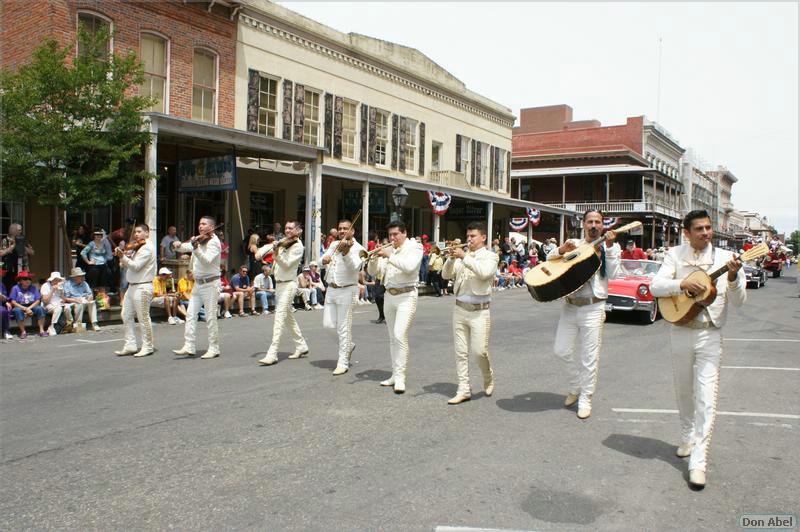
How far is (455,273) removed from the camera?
702 cm

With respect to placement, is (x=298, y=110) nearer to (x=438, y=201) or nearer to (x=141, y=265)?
(x=438, y=201)

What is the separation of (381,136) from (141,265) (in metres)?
17.6

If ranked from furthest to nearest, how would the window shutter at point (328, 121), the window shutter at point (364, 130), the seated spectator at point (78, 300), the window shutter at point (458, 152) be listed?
1. the window shutter at point (458, 152)
2. the window shutter at point (364, 130)
3. the window shutter at point (328, 121)
4. the seated spectator at point (78, 300)

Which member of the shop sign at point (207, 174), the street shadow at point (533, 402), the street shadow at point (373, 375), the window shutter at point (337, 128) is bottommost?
the street shadow at point (533, 402)

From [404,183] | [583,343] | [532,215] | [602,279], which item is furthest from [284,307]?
[532,215]

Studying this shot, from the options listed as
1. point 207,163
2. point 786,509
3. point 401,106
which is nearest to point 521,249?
point 401,106

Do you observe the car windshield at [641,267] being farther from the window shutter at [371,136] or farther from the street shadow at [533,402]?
the window shutter at [371,136]

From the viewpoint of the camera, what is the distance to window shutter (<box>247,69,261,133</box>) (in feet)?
66.0

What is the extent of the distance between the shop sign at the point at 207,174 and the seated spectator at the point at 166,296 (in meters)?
3.29

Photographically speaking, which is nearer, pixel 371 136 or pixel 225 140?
pixel 225 140

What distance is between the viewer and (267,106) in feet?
68.9

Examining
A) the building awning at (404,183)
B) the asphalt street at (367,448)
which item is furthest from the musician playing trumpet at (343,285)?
the building awning at (404,183)

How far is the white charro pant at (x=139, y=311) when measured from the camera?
9344mm

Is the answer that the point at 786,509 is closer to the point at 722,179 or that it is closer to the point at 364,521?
the point at 364,521
